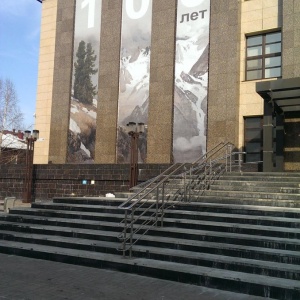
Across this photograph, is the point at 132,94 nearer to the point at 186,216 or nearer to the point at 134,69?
the point at 134,69

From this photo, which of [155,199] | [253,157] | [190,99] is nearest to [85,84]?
[190,99]

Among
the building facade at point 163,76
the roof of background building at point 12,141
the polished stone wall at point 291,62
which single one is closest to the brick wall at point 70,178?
the building facade at point 163,76

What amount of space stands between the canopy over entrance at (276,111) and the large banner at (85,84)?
410 inches

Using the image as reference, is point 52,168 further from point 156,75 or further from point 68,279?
point 68,279

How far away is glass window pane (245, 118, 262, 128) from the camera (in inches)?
736

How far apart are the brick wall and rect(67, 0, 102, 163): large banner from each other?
7.65 ft

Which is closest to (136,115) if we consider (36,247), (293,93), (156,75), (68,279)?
(156,75)

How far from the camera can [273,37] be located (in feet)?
62.0

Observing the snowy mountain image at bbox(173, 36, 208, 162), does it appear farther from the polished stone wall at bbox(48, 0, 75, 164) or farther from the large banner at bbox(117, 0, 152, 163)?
the polished stone wall at bbox(48, 0, 75, 164)

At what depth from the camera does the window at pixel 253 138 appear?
18.2m

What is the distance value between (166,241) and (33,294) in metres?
3.27

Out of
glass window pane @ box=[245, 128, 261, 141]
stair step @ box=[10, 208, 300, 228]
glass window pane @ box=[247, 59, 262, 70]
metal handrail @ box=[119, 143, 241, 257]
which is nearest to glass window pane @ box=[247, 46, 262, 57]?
glass window pane @ box=[247, 59, 262, 70]

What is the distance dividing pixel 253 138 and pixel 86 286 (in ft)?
44.3

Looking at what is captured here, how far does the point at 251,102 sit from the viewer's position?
18.7m
